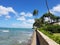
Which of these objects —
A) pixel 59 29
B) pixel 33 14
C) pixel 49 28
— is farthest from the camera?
pixel 33 14

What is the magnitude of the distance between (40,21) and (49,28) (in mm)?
52627

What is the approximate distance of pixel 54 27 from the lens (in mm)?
43062

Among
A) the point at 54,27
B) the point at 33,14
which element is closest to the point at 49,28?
the point at 54,27

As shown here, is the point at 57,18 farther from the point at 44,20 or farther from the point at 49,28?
the point at 49,28

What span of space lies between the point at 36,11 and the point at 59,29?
51.6 metres

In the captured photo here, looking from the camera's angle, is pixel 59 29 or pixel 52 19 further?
pixel 52 19

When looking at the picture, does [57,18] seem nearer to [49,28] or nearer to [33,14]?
[33,14]

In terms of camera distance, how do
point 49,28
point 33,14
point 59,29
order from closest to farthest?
point 59,29
point 49,28
point 33,14

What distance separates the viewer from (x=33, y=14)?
303 ft

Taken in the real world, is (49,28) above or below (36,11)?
below

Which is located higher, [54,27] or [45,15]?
[45,15]

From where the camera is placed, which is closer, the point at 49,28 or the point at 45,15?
the point at 49,28

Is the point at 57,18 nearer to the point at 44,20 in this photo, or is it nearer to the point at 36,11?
the point at 44,20

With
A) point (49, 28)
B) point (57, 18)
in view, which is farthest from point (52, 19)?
point (49, 28)
